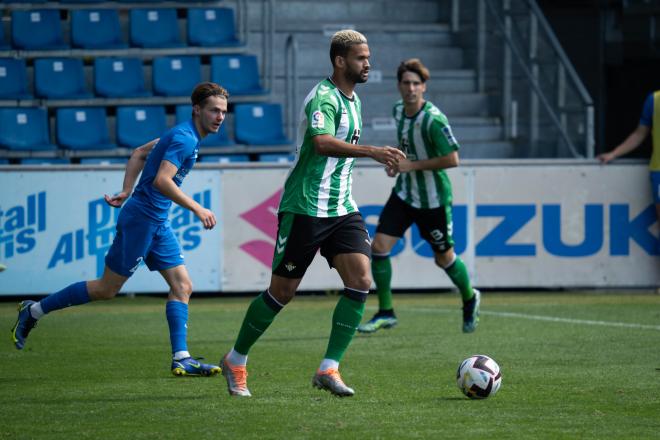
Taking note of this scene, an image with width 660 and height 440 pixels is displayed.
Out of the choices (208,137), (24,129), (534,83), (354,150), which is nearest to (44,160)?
(24,129)

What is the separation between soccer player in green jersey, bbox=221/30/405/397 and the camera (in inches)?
272

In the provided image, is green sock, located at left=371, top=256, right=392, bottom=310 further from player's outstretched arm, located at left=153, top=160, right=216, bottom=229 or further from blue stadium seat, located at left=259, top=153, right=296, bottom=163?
blue stadium seat, located at left=259, top=153, right=296, bottom=163

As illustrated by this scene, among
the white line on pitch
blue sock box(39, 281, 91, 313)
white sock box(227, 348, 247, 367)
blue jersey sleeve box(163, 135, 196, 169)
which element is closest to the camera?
white sock box(227, 348, 247, 367)

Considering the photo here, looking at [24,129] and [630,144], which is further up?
[630,144]

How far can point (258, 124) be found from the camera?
57.2ft

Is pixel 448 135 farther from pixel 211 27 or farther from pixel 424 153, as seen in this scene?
pixel 211 27

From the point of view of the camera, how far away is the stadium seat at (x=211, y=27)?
1845 cm

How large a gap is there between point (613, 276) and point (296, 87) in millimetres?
5002

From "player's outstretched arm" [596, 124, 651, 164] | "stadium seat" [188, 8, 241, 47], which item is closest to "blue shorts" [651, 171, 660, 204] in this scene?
"player's outstretched arm" [596, 124, 651, 164]

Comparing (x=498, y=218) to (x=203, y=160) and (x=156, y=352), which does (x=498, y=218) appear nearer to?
(x=203, y=160)

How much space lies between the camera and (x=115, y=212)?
1403 centimetres

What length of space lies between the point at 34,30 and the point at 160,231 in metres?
10.5

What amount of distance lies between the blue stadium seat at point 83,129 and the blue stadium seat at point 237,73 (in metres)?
1.79

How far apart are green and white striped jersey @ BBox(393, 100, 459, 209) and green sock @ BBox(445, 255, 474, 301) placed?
55 cm
